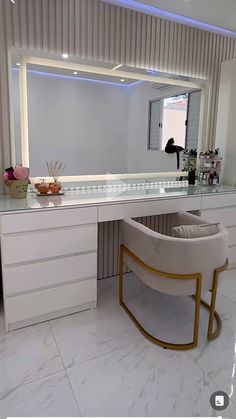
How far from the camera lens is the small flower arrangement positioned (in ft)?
6.57

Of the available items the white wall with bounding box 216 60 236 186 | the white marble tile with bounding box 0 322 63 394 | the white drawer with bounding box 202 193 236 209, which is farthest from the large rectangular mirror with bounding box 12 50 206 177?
the white marble tile with bounding box 0 322 63 394

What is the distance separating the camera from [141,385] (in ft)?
4.78

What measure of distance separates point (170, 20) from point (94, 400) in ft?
9.95

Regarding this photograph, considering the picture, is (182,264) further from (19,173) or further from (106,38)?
(106,38)

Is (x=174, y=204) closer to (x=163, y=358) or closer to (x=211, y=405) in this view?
(x=163, y=358)

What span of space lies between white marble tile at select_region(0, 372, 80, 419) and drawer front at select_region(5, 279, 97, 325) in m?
0.50

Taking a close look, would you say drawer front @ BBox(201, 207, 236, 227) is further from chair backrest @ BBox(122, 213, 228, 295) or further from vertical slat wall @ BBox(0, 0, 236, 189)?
vertical slat wall @ BBox(0, 0, 236, 189)

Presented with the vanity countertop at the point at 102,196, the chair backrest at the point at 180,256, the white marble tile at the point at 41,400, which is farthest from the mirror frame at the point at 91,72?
the white marble tile at the point at 41,400

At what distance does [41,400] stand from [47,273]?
0.74m

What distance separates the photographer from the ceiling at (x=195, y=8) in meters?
2.28

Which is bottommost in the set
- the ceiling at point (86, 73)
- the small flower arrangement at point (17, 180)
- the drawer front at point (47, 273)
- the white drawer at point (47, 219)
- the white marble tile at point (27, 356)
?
the white marble tile at point (27, 356)

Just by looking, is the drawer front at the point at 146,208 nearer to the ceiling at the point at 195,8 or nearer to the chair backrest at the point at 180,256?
the chair backrest at the point at 180,256

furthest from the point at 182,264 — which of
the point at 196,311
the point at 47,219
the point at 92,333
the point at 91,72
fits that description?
the point at 91,72

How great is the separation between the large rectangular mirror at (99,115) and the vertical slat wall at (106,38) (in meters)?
0.09
